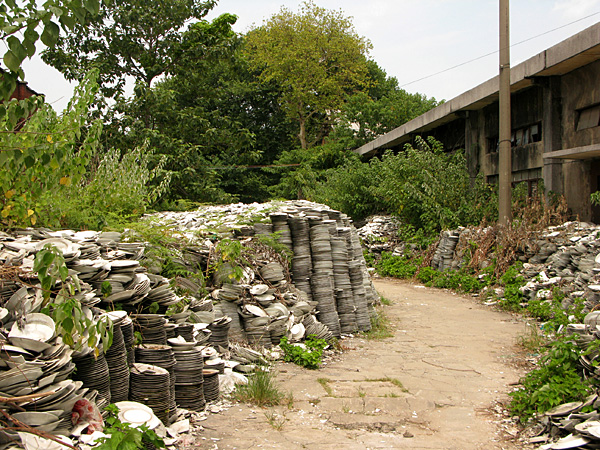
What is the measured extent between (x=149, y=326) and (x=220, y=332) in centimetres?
126

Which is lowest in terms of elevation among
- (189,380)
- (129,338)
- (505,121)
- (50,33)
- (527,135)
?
(189,380)

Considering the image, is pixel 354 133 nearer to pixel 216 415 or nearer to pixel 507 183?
pixel 507 183

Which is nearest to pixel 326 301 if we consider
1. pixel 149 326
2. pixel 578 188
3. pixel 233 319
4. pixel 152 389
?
pixel 233 319

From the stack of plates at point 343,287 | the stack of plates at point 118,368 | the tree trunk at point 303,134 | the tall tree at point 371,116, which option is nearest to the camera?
the stack of plates at point 118,368

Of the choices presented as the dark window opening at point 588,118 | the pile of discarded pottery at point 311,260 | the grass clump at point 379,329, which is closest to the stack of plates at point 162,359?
the pile of discarded pottery at point 311,260

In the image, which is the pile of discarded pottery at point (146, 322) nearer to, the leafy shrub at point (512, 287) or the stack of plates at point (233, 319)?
the stack of plates at point (233, 319)

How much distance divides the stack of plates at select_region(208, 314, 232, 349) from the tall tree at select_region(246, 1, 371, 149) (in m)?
26.9

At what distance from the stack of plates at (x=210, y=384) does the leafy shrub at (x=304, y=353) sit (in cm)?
159

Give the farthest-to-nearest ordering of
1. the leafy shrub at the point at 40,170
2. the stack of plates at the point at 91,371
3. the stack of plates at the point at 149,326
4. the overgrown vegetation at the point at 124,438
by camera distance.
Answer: the stack of plates at the point at 149,326 < the leafy shrub at the point at 40,170 < the stack of plates at the point at 91,371 < the overgrown vegetation at the point at 124,438

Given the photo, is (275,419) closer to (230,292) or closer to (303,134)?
(230,292)

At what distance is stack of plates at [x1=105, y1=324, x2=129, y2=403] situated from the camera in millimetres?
3586

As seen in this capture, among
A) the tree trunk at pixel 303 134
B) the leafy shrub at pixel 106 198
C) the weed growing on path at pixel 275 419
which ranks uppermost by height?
the tree trunk at pixel 303 134

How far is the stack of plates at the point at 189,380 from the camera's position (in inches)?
170

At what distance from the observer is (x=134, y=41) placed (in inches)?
591
